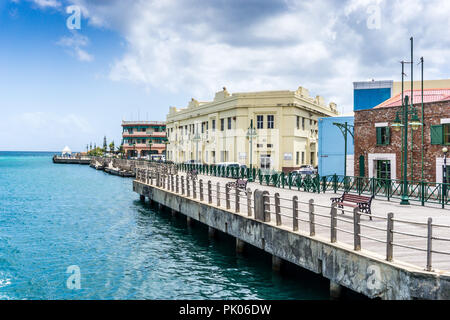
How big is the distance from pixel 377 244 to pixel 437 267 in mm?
2179

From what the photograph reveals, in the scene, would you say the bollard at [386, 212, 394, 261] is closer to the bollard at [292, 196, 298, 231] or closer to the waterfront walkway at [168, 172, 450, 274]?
the waterfront walkway at [168, 172, 450, 274]

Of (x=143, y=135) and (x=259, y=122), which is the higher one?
(x=143, y=135)

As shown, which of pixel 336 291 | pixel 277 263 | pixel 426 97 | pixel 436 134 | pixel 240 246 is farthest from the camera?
pixel 426 97

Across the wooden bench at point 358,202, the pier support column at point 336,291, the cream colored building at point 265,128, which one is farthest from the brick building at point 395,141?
the cream colored building at point 265,128

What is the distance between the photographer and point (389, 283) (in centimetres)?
840

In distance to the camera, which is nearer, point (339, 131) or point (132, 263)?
point (132, 263)

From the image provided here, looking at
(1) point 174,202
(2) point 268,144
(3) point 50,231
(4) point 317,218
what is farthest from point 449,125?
(2) point 268,144

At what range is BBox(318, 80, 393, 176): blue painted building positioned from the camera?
133ft

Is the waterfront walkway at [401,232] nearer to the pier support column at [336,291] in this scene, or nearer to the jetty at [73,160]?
the pier support column at [336,291]

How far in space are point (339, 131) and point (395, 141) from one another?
13.7 metres

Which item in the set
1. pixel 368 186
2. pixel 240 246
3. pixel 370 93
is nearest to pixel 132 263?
pixel 240 246

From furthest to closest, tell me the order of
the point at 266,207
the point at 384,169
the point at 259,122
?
the point at 259,122, the point at 384,169, the point at 266,207

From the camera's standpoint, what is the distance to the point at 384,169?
28.5 m

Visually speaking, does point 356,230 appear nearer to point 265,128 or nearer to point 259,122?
point 265,128
